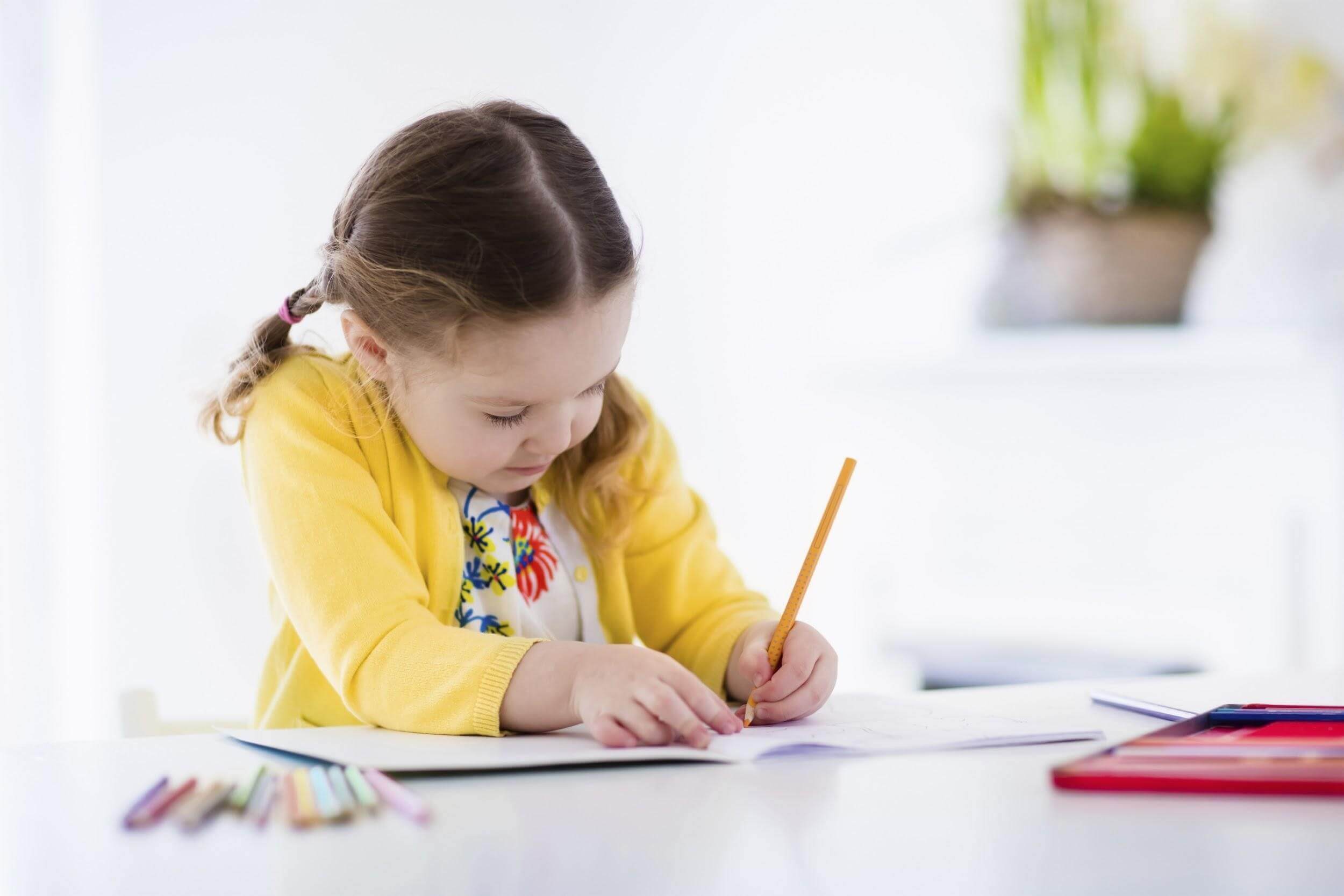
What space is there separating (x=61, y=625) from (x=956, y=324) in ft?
5.10

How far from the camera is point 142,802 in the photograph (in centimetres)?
50

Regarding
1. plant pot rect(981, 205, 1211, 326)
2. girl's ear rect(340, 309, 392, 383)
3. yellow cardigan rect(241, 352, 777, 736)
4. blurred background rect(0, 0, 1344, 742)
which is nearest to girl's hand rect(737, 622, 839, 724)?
yellow cardigan rect(241, 352, 777, 736)

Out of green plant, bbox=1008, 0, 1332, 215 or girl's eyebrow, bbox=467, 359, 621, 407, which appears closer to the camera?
girl's eyebrow, bbox=467, 359, 621, 407

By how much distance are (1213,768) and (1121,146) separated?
1664 mm

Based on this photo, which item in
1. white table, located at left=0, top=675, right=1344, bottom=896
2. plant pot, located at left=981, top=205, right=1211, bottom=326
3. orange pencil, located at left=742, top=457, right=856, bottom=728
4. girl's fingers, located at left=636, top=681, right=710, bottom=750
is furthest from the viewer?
plant pot, located at left=981, top=205, right=1211, bottom=326

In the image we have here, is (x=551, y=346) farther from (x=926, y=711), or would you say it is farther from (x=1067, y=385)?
(x=1067, y=385)

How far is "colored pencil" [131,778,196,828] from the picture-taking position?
478 mm

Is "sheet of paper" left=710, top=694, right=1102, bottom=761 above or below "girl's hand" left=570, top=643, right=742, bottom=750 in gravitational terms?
below

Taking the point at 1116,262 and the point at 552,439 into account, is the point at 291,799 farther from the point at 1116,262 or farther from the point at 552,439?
the point at 1116,262

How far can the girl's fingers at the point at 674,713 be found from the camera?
61cm

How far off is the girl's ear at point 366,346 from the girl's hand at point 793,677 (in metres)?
0.32

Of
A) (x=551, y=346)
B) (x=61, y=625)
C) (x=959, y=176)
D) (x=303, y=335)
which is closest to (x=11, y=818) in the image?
(x=551, y=346)

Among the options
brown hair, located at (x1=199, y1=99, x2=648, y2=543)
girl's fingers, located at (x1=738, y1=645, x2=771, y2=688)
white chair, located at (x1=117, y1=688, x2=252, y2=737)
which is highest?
brown hair, located at (x1=199, y1=99, x2=648, y2=543)

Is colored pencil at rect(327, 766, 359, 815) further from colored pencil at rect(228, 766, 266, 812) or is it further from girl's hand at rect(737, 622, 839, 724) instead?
girl's hand at rect(737, 622, 839, 724)
